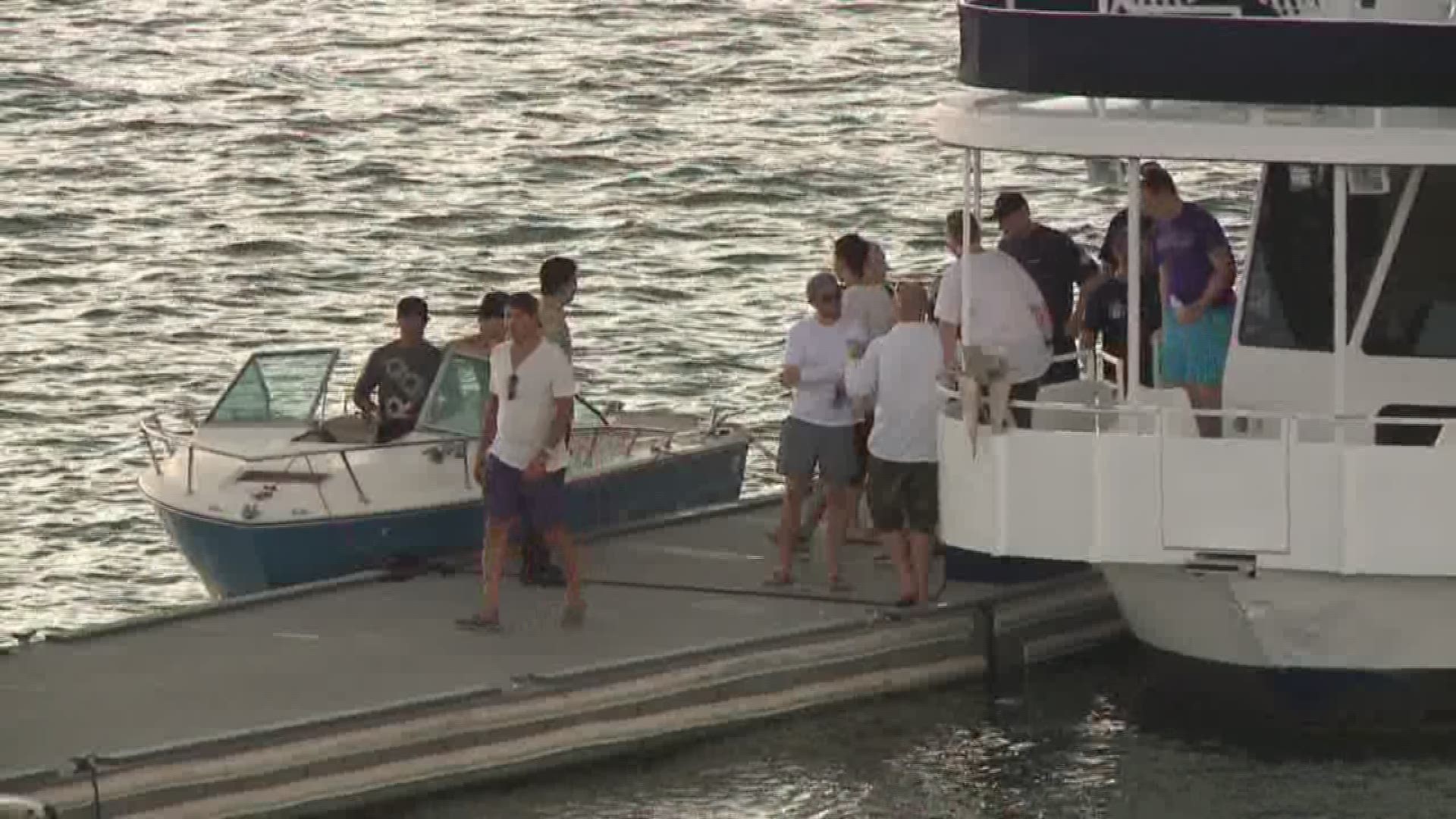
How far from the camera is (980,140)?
60.9 feet

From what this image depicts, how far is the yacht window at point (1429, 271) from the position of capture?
739 inches

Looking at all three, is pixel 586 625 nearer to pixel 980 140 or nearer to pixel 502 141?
pixel 980 140

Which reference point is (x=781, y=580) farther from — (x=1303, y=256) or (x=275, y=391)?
(x=275, y=391)

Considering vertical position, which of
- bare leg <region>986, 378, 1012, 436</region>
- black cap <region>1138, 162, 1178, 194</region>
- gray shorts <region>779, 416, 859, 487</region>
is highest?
black cap <region>1138, 162, 1178, 194</region>

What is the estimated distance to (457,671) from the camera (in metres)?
18.4

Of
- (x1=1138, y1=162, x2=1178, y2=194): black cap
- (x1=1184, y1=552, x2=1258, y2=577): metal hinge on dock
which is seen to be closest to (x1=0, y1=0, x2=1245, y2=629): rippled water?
(x1=1138, y1=162, x2=1178, y2=194): black cap

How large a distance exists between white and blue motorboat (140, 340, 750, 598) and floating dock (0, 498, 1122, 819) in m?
0.40

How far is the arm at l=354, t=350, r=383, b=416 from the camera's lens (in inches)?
840

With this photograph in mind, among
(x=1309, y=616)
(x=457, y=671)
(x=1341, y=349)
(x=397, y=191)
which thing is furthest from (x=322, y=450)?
(x=397, y=191)

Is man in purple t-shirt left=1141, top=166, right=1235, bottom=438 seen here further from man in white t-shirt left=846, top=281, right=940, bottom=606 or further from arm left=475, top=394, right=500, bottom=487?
arm left=475, top=394, right=500, bottom=487

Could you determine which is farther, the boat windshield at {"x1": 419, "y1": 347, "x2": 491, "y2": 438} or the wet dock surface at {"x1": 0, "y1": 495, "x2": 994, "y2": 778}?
the boat windshield at {"x1": 419, "y1": 347, "x2": 491, "y2": 438}

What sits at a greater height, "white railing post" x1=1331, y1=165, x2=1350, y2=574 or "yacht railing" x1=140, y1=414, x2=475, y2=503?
"white railing post" x1=1331, y1=165, x2=1350, y2=574

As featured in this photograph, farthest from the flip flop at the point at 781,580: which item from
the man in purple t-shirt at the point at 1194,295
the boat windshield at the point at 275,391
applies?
the boat windshield at the point at 275,391

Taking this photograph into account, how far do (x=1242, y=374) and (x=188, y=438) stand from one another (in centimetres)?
570
